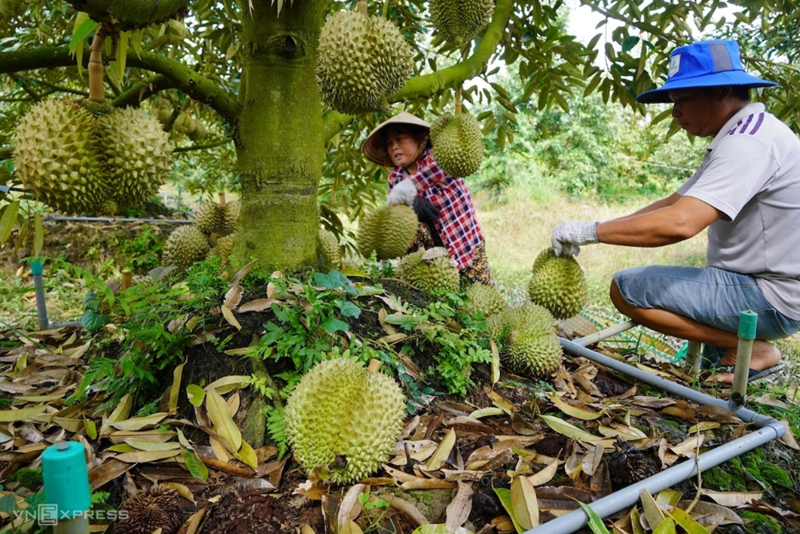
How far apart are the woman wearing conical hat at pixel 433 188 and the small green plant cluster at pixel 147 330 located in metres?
1.52

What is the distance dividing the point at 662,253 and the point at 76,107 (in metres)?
7.01

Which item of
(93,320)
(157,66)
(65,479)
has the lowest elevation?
(93,320)

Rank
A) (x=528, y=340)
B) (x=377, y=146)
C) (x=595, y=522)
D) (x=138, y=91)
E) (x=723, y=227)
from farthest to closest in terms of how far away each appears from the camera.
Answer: (x=377, y=146) → (x=723, y=227) → (x=528, y=340) → (x=138, y=91) → (x=595, y=522)

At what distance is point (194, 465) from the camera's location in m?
1.28

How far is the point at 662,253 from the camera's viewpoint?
6746 mm

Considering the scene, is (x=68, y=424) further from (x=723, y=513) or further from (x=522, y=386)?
(x=723, y=513)

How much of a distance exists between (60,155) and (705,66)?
8.01 feet

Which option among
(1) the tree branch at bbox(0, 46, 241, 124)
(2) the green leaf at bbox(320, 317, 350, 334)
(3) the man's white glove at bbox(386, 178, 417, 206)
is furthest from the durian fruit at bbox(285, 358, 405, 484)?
(3) the man's white glove at bbox(386, 178, 417, 206)

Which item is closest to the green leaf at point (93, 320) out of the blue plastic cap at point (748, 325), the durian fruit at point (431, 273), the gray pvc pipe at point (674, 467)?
the durian fruit at point (431, 273)

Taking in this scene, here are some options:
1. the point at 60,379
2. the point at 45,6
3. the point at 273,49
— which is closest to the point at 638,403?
the point at 273,49

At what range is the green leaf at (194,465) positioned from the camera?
1.26 metres

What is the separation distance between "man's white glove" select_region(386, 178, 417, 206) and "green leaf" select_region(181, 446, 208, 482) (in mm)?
1686

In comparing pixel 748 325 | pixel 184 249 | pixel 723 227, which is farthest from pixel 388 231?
pixel 723 227

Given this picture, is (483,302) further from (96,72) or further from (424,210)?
(96,72)
